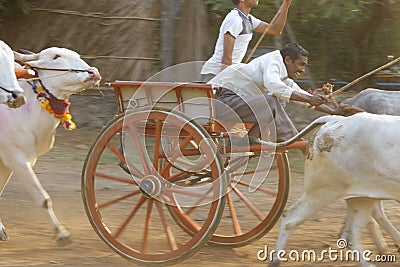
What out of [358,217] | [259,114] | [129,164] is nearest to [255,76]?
[259,114]

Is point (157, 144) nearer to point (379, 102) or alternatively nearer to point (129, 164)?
point (129, 164)

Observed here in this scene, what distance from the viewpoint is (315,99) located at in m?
5.18

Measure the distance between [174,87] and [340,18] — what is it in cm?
566

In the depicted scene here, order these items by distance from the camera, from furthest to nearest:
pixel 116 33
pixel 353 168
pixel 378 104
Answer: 1. pixel 116 33
2. pixel 378 104
3. pixel 353 168

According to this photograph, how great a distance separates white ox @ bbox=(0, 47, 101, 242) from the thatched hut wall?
5373 mm

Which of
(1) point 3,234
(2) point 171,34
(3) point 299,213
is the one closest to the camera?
(3) point 299,213

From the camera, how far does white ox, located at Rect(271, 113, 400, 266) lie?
4762mm

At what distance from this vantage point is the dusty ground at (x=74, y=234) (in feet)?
17.4

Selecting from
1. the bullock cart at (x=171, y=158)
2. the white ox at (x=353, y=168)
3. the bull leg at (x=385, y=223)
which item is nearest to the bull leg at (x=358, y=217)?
the white ox at (x=353, y=168)

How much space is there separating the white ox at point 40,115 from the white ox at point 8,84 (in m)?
0.36

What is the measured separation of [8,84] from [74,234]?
1.43 meters

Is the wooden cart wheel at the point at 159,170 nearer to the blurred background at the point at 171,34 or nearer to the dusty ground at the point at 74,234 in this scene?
the dusty ground at the point at 74,234

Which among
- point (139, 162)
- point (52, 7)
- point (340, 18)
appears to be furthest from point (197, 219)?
point (52, 7)

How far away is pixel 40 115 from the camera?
18.8ft
